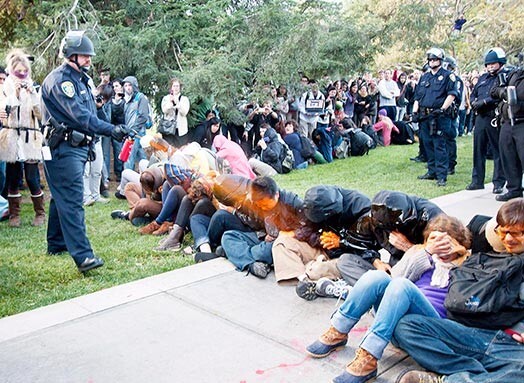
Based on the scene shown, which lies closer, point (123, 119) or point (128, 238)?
point (128, 238)

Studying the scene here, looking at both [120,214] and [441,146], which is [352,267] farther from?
[441,146]

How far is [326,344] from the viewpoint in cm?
307

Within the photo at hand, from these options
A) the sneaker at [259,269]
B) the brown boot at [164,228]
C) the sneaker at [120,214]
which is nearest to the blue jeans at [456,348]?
the sneaker at [259,269]

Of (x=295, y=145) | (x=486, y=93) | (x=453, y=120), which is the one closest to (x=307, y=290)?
(x=486, y=93)

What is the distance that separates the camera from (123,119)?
8.61m

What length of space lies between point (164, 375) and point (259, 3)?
847 centimetres

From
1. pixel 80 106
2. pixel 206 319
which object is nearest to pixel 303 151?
pixel 80 106

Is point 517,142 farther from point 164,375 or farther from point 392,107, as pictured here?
point 392,107

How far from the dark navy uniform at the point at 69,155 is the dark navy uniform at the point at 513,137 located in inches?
183

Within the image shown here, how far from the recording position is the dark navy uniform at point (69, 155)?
Result: 4.37 metres

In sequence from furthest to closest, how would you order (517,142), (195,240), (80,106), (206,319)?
(517,142), (195,240), (80,106), (206,319)

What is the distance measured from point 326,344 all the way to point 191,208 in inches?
105

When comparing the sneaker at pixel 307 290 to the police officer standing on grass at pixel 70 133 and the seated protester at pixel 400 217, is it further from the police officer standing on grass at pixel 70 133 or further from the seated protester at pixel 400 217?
the police officer standing on grass at pixel 70 133

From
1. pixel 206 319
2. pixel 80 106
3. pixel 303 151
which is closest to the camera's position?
pixel 206 319
